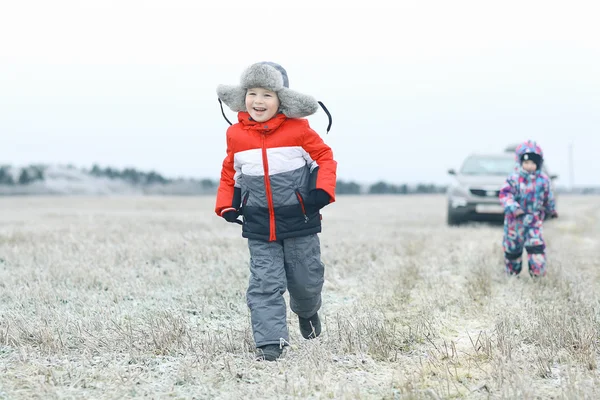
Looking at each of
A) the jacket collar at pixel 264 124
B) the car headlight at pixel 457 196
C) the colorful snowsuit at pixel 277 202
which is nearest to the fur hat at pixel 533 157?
the colorful snowsuit at pixel 277 202

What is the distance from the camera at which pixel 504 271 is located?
25.3ft

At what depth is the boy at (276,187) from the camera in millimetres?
4113

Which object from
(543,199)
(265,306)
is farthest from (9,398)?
(543,199)

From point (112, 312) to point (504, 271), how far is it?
483cm

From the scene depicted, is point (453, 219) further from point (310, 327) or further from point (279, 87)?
point (279, 87)

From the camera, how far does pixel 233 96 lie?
14.3 ft

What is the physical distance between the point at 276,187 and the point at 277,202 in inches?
3.9

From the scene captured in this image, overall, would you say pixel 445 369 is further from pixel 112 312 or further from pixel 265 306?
pixel 112 312

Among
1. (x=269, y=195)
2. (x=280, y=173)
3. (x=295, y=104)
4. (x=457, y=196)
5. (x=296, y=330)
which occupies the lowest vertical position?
(x=296, y=330)

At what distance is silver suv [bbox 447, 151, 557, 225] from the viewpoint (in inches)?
583

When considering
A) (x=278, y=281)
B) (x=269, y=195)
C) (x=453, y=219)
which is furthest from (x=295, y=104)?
(x=453, y=219)

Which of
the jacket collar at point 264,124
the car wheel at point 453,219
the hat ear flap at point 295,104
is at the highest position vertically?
the hat ear flap at point 295,104

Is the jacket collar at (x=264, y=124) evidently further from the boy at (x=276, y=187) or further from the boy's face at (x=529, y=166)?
the boy's face at (x=529, y=166)

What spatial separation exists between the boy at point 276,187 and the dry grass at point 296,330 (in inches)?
15.1
